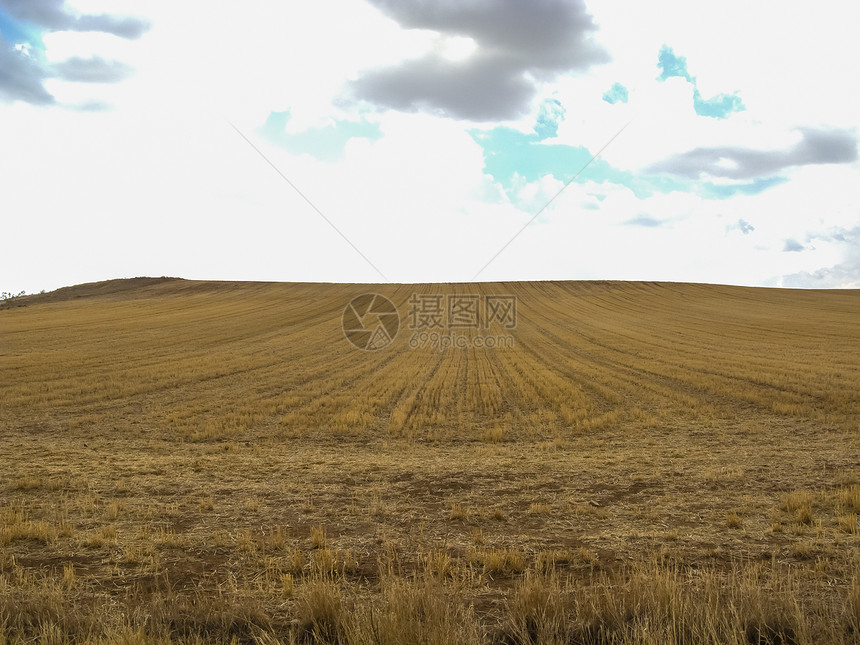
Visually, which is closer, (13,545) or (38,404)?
(13,545)

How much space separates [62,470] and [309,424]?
6.37m

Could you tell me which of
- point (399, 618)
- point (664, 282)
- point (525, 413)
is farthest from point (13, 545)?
point (664, 282)

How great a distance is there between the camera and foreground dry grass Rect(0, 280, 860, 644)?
446 cm

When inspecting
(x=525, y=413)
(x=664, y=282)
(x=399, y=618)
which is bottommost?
(x=525, y=413)

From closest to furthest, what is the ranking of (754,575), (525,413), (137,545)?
1. (754,575)
2. (137,545)
3. (525,413)

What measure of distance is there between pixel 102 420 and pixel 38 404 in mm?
Answer: 3680

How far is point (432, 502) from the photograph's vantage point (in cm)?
873

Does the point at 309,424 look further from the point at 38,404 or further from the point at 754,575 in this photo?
the point at 754,575

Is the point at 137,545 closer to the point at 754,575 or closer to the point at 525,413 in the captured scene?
the point at 754,575

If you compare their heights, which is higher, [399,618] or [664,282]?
[664,282]

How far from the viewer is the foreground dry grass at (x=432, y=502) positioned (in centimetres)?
446

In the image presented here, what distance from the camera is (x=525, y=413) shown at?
55.7ft

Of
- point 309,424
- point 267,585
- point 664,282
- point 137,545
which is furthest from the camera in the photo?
point 664,282

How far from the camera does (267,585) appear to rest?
5.53 metres
